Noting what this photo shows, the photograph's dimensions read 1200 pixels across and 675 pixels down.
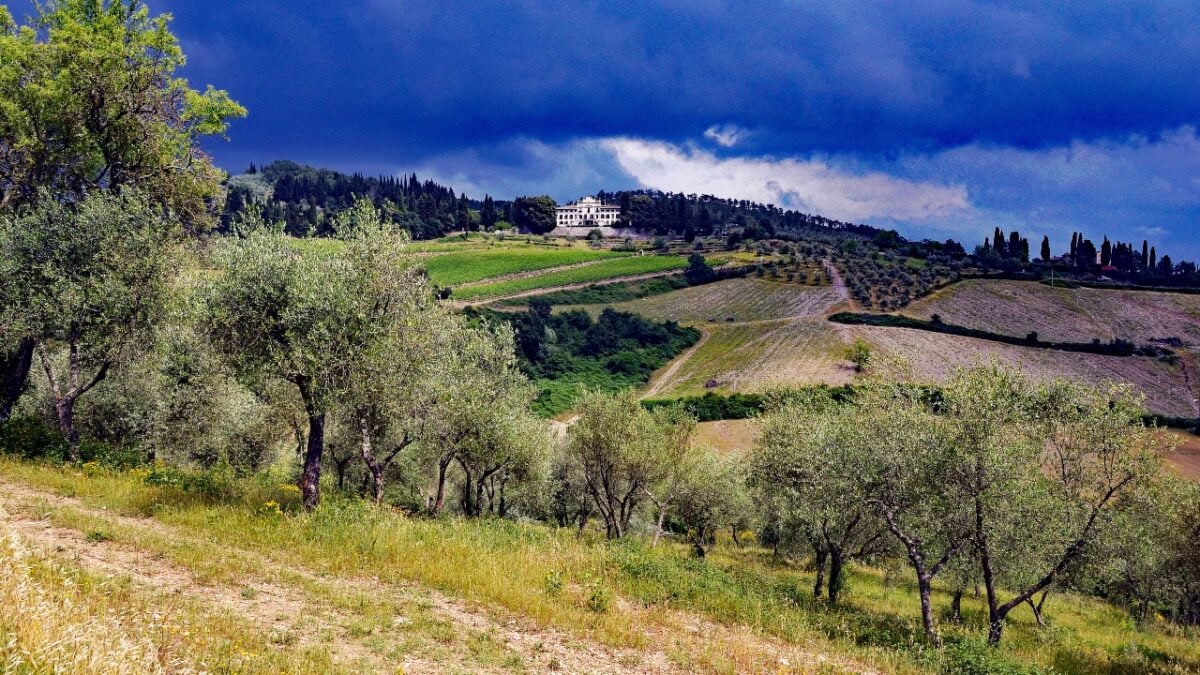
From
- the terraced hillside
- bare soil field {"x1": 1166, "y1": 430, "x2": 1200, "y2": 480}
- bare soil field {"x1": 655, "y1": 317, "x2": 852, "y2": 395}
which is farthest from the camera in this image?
the terraced hillside

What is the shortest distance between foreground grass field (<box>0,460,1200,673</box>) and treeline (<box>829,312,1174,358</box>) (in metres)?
134

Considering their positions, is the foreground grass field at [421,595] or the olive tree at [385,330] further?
the olive tree at [385,330]

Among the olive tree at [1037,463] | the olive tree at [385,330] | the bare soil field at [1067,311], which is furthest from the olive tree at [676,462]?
the bare soil field at [1067,311]

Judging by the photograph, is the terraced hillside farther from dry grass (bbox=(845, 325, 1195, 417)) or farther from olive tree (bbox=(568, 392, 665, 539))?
olive tree (bbox=(568, 392, 665, 539))

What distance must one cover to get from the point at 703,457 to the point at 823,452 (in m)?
22.1

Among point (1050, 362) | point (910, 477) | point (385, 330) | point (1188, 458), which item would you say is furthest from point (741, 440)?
point (385, 330)

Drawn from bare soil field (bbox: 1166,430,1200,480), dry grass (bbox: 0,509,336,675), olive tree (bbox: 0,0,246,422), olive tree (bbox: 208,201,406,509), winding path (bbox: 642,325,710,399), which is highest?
olive tree (bbox: 0,0,246,422)

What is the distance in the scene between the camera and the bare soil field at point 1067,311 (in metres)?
146

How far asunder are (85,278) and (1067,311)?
642 feet

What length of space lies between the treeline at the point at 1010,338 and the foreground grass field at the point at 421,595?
134496 millimetres

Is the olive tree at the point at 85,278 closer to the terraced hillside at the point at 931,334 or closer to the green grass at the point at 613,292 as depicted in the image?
the terraced hillside at the point at 931,334

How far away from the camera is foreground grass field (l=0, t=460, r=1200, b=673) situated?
416 inches

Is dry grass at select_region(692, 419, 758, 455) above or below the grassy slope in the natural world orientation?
below

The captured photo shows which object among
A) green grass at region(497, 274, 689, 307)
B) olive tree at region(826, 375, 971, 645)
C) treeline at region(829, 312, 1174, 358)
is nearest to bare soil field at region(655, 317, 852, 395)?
treeline at region(829, 312, 1174, 358)
